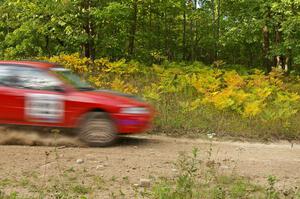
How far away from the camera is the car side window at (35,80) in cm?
976

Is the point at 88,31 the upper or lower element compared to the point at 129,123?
upper

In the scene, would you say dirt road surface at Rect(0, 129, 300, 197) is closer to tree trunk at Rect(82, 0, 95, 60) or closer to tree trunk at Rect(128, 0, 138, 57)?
tree trunk at Rect(82, 0, 95, 60)

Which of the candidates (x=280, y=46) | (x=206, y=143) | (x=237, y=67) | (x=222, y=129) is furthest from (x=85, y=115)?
(x=237, y=67)

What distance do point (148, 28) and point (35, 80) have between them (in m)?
14.8

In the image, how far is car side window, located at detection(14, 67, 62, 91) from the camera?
9.76 meters

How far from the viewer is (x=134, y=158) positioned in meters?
8.64

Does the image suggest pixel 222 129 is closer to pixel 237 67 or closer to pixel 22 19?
pixel 237 67

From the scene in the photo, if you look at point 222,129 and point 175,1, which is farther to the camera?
point 175,1

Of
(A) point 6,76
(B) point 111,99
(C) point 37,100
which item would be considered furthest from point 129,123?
(A) point 6,76

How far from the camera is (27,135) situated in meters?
9.88

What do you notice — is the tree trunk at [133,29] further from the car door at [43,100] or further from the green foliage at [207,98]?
the car door at [43,100]

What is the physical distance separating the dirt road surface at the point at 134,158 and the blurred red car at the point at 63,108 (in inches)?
15.1

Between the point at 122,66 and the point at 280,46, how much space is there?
23.3 ft

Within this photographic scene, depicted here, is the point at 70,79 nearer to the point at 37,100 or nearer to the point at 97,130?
the point at 37,100
